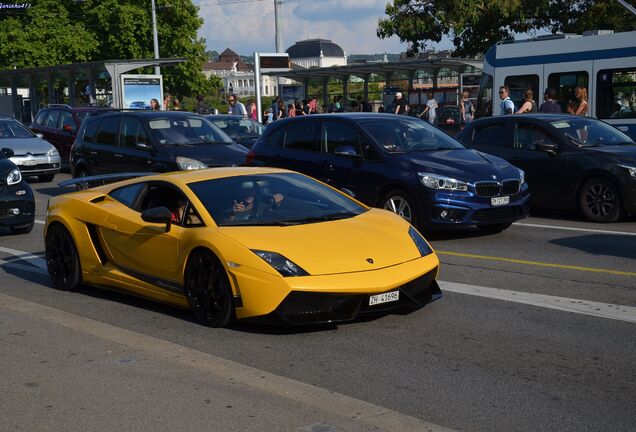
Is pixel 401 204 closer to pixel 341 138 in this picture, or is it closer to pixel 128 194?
pixel 341 138

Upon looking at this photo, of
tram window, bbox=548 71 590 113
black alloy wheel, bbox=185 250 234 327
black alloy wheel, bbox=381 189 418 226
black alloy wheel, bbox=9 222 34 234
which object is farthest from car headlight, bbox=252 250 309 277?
tram window, bbox=548 71 590 113

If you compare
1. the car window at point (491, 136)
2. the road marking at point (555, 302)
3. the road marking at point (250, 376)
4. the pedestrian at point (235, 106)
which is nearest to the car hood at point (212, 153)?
the car window at point (491, 136)

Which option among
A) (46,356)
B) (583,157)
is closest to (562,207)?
(583,157)

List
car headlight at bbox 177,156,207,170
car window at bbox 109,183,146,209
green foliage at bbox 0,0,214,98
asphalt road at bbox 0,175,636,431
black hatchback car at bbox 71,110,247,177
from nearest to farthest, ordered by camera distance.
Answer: asphalt road at bbox 0,175,636,431, car window at bbox 109,183,146,209, car headlight at bbox 177,156,207,170, black hatchback car at bbox 71,110,247,177, green foliage at bbox 0,0,214,98

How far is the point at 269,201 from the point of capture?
8.05m

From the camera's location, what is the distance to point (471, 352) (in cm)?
656

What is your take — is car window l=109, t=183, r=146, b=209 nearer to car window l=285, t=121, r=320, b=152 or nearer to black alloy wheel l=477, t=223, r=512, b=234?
car window l=285, t=121, r=320, b=152

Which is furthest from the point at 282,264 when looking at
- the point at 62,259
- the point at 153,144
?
the point at 153,144

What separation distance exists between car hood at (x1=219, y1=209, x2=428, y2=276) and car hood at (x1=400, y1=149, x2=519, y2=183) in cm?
435

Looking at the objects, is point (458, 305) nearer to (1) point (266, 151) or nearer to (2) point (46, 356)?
(2) point (46, 356)

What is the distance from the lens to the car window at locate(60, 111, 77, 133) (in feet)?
85.3

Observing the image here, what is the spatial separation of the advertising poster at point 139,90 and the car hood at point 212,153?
17791 mm

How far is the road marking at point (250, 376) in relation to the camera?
507cm

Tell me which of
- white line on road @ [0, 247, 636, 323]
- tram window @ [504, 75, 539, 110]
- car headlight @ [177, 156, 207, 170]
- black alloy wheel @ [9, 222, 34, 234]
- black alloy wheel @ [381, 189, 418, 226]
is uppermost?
tram window @ [504, 75, 539, 110]
